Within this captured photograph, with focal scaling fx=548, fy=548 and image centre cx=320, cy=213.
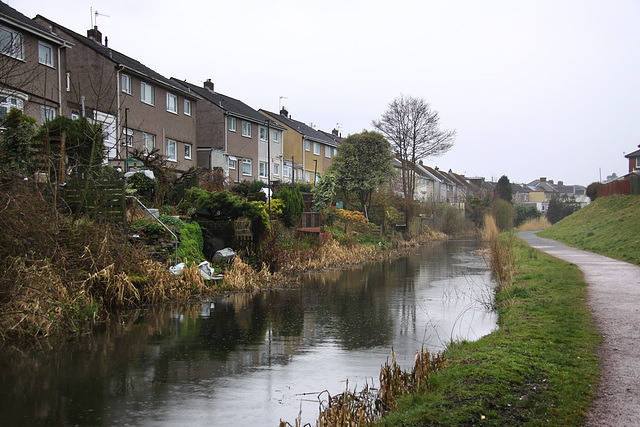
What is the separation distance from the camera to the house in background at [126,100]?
26.7m

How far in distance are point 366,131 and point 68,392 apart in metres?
31.6

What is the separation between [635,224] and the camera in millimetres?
28672

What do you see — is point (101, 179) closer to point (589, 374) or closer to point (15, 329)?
point (15, 329)

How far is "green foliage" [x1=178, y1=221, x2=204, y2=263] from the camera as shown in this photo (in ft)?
55.3

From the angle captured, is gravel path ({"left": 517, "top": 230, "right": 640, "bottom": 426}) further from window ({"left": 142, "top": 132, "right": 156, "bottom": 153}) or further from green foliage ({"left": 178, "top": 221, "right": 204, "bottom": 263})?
window ({"left": 142, "top": 132, "right": 156, "bottom": 153})

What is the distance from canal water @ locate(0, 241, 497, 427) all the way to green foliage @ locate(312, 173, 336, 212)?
46.2 ft

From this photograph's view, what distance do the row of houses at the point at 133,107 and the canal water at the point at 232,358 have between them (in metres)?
6.42

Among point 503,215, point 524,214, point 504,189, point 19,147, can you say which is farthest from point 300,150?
point 524,214

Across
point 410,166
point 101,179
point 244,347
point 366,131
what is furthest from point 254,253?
point 410,166

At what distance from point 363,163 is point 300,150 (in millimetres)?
18838

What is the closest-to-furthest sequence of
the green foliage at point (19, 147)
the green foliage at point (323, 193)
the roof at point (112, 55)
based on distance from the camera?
the green foliage at point (19, 147)
the roof at point (112, 55)
the green foliage at point (323, 193)

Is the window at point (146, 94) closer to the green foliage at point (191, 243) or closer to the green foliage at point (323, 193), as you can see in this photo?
the green foliage at point (323, 193)

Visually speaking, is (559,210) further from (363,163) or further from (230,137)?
(230,137)

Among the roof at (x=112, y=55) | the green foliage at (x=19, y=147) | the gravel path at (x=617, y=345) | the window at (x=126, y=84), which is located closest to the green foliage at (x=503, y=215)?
the roof at (x=112, y=55)
